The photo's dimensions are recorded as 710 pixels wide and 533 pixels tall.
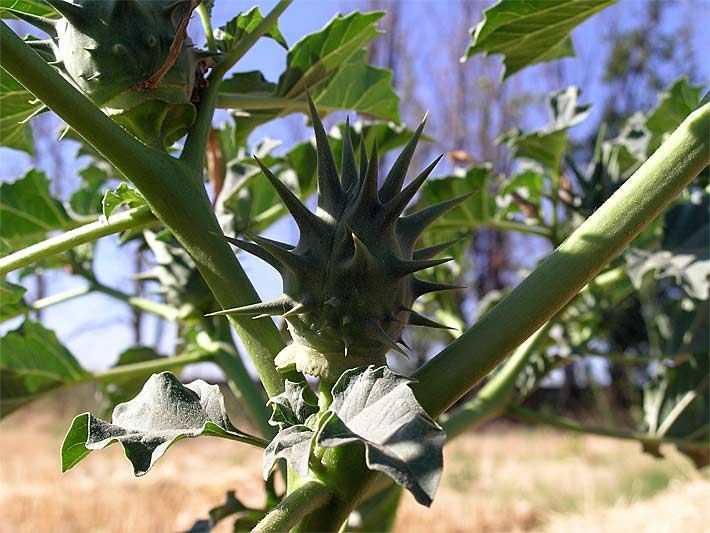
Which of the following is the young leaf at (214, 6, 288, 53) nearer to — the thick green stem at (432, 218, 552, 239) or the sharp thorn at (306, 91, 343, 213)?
the sharp thorn at (306, 91, 343, 213)

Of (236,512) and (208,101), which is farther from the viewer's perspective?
(236,512)

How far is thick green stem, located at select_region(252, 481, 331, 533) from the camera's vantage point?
0.51m

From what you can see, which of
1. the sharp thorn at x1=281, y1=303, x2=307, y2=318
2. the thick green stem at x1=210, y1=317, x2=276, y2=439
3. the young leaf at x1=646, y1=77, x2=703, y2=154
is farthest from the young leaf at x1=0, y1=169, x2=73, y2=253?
the young leaf at x1=646, y1=77, x2=703, y2=154

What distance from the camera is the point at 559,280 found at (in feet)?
1.86

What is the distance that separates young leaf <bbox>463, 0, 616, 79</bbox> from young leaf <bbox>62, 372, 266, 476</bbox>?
1.61ft

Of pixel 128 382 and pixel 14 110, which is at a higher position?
pixel 14 110

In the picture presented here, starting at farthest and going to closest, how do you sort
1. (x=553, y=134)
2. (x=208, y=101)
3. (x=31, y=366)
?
(x=553, y=134) → (x=31, y=366) → (x=208, y=101)

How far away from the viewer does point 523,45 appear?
913mm

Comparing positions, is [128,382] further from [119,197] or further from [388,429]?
[388,429]

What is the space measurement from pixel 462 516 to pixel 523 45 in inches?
81.1

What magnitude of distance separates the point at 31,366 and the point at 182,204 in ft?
2.07

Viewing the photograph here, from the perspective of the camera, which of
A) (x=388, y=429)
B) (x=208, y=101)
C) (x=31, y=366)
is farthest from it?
(x=31, y=366)

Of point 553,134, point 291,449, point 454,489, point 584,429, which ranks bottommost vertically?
point 454,489

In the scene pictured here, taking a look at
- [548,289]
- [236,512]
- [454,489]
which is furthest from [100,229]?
[454,489]
